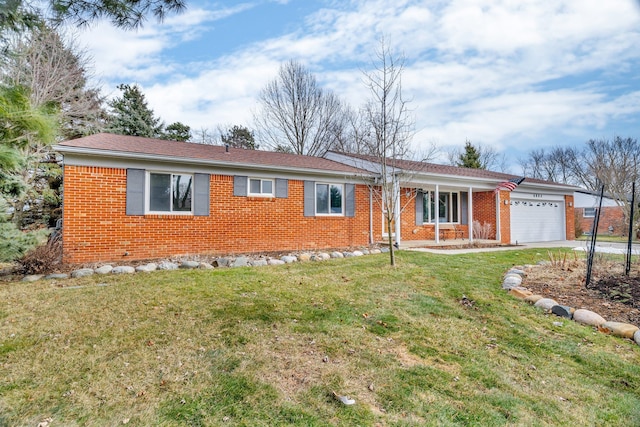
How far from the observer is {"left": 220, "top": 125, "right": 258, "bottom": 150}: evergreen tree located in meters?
26.9

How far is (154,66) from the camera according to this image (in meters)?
11.8

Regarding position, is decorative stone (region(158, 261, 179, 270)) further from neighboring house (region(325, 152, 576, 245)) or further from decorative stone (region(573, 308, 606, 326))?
decorative stone (region(573, 308, 606, 326))

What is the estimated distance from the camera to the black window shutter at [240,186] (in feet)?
33.3

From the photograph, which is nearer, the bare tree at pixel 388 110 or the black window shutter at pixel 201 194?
the bare tree at pixel 388 110

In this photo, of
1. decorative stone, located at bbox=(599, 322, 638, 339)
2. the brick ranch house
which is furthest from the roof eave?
decorative stone, located at bbox=(599, 322, 638, 339)

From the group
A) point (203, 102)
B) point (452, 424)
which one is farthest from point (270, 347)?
point (203, 102)

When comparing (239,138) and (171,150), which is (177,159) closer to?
(171,150)

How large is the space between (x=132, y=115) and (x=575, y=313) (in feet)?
75.8

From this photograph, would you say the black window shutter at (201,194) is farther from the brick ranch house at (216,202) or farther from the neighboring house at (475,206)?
the neighboring house at (475,206)

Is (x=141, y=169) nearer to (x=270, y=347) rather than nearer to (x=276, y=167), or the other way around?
(x=276, y=167)

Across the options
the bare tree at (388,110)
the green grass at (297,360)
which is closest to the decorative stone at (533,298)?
the green grass at (297,360)

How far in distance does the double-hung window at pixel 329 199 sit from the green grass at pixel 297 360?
6.04m

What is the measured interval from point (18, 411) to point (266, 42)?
12.6 meters

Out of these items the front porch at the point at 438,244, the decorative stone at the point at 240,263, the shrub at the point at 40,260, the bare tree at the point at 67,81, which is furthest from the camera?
the bare tree at the point at 67,81
